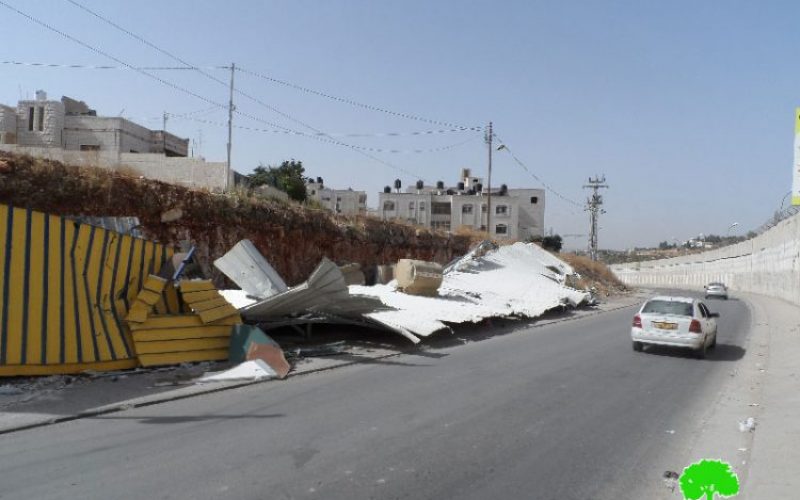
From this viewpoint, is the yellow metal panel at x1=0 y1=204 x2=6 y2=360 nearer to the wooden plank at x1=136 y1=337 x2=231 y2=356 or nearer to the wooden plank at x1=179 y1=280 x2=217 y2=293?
the wooden plank at x1=136 y1=337 x2=231 y2=356

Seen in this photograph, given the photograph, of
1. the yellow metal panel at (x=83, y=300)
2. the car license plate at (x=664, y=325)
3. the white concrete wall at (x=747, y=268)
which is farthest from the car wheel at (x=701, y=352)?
the white concrete wall at (x=747, y=268)

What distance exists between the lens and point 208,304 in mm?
12414

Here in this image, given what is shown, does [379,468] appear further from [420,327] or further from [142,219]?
[142,219]

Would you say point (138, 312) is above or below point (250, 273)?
below

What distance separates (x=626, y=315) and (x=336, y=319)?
61.1 ft

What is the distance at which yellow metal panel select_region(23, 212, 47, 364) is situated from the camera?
9.82m

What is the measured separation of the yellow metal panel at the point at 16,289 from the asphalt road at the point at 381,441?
2.49 meters

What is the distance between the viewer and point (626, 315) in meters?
29.8

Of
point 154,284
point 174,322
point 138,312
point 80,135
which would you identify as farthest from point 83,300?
point 80,135

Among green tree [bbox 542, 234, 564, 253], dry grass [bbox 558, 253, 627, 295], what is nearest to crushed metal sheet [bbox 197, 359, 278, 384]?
dry grass [bbox 558, 253, 627, 295]

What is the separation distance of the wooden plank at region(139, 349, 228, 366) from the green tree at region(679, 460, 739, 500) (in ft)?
33.6

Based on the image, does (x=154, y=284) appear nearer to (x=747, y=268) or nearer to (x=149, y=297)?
(x=149, y=297)

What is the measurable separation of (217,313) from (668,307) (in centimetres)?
1112

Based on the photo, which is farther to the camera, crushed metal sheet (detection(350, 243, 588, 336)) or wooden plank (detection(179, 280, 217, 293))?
crushed metal sheet (detection(350, 243, 588, 336))
